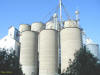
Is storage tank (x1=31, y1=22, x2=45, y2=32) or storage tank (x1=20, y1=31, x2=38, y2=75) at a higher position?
storage tank (x1=31, y1=22, x2=45, y2=32)

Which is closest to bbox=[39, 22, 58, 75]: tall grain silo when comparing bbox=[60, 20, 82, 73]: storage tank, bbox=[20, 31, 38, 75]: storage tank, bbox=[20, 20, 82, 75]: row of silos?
bbox=[20, 20, 82, 75]: row of silos

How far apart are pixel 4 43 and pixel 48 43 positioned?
2397cm

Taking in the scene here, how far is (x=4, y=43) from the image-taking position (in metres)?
72.4

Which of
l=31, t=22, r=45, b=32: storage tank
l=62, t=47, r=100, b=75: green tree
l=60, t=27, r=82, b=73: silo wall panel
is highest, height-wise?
l=31, t=22, r=45, b=32: storage tank

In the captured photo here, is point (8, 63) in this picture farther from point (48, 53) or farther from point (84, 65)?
point (48, 53)

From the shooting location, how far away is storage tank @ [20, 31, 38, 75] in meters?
58.5

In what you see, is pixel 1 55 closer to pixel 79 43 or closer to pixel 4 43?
pixel 79 43

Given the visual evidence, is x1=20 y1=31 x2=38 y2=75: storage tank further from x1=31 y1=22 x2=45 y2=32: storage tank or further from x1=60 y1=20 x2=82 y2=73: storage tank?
x1=60 y1=20 x2=82 y2=73: storage tank

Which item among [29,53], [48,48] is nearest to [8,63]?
[48,48]

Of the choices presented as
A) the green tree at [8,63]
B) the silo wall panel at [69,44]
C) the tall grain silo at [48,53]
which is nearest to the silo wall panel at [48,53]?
the tall grain silo at [48,53]

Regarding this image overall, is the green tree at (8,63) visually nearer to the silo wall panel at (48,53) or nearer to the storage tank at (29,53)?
the silo wall panel at (48,53)

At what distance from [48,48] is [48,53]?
1540 millimetres

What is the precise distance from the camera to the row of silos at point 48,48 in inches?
2030

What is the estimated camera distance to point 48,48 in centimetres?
5531
